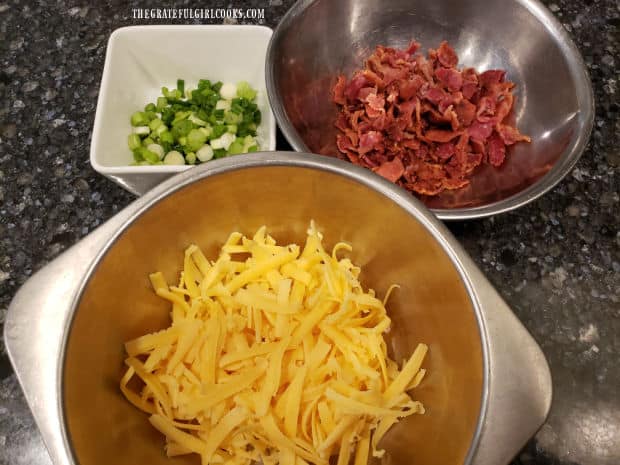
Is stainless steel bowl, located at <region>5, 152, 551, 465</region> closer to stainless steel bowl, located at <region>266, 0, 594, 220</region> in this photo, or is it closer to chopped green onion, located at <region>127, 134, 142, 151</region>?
stainless steel bowl, located at <region>266, 0, 594, 220</region>

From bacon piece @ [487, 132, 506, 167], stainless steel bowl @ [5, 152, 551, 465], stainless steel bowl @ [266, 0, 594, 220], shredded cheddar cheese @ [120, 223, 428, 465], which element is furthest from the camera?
bacon piece @ [487, 132, 506, 167]

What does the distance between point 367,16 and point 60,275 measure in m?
1.23

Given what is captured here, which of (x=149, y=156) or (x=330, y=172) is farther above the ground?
(x=330, y=172)

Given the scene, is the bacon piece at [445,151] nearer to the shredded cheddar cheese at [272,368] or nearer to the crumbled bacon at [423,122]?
the crumbled bacon at [423,122]

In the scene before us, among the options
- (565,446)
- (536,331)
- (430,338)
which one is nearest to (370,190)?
(430,338)

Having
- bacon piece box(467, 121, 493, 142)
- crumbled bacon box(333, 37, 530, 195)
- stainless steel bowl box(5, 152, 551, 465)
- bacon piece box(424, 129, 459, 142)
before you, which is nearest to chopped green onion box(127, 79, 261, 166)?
crumbled bacon box(333, 37, 530, 195)

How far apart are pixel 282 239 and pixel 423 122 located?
0.57 meters

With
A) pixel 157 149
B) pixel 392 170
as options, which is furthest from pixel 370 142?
pixel 157 149

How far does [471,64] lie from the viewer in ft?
5.47

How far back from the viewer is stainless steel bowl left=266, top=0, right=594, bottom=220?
1.35m

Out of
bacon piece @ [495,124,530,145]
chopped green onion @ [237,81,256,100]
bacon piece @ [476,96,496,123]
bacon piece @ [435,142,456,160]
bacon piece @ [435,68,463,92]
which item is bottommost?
bacon piece @ [435,142,456,160]

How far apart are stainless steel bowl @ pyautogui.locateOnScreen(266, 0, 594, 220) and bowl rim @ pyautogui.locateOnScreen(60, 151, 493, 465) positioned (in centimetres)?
26

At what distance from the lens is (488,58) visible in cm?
164

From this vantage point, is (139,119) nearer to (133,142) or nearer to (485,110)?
(133,142)
